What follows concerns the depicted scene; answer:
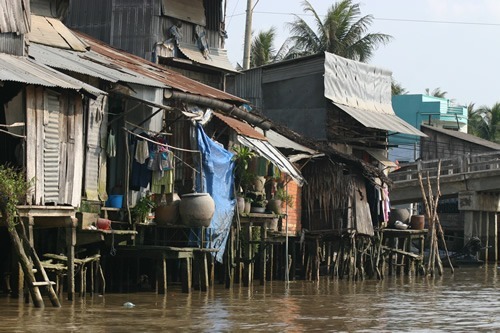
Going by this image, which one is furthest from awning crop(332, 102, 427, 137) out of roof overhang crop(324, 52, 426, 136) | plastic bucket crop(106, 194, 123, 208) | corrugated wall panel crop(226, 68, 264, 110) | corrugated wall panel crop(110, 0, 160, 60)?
plastic bucket crop(106, 194, 123, 208)

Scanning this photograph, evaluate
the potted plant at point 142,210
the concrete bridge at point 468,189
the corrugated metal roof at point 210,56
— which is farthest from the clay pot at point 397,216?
the potted plant at point 142,210

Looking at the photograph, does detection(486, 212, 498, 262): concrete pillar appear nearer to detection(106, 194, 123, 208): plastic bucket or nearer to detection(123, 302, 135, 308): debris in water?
detection(106, 194, 123, 208): plastic bucket

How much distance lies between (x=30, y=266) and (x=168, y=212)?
558cm

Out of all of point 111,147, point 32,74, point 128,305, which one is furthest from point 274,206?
point 32,74

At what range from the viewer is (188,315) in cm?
1772

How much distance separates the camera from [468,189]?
131 ft

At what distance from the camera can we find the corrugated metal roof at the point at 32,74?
1750 cm

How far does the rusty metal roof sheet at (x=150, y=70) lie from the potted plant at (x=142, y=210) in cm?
247

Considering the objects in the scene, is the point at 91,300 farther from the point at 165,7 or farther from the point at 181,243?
the point at 165,7

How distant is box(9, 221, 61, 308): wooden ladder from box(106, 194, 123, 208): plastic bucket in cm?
380

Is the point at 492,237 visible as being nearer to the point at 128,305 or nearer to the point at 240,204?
the point at 240,204

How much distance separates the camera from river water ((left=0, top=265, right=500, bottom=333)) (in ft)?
52.9

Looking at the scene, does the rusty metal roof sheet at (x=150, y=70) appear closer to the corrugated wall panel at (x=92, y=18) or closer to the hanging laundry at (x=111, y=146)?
the corrugated wall panel at (x=92, y=18)

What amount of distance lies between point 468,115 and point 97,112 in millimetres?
47878
